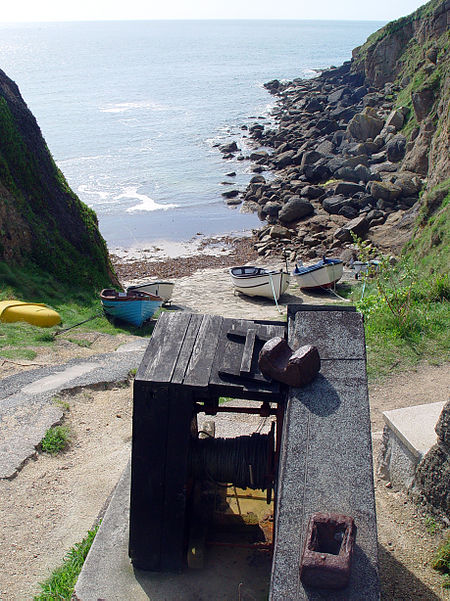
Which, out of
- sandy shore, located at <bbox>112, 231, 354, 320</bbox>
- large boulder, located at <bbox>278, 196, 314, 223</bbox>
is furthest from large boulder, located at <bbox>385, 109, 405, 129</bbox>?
sandy shore, located at <bbox>112, 231, 354, 320</bbox>

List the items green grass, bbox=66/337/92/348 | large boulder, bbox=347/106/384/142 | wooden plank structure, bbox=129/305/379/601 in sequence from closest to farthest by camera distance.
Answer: wooden plank structure, bbox=129/305/379/601 → green grass, bbox=66/337/92/348 → large boulder, bbox=347/106/384/142

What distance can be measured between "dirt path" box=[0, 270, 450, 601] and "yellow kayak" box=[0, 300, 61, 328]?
19.3ft

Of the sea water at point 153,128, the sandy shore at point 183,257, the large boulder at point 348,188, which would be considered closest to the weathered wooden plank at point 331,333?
the sandy shore at point 183,257

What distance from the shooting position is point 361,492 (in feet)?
14.1

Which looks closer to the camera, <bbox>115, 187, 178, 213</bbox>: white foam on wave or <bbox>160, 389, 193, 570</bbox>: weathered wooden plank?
<bbox>160, 389, 193, 570</bbox>: weathered wooden plank

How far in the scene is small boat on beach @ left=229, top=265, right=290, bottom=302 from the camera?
73.0 ft

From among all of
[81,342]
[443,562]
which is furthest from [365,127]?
[443,562]

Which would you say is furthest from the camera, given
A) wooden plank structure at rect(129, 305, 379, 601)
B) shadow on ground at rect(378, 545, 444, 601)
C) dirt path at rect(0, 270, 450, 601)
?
dirt path at rect(0, 270, 450, 601)

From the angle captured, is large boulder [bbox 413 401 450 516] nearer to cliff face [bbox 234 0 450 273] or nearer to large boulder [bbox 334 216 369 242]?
cliff face [bbox 234 0 450 273]

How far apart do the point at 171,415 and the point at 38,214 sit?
1732 cm

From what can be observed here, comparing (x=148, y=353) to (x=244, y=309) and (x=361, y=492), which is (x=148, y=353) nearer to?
(x=361, y=492)

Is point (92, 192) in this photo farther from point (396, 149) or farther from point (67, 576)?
point (67, 576)

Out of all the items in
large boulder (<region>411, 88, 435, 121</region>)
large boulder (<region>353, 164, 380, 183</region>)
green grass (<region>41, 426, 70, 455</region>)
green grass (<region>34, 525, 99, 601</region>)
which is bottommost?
large boulder (<region>353, 164, 380, 183</region>)

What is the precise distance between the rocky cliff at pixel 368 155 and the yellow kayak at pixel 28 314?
8203 millimetres
